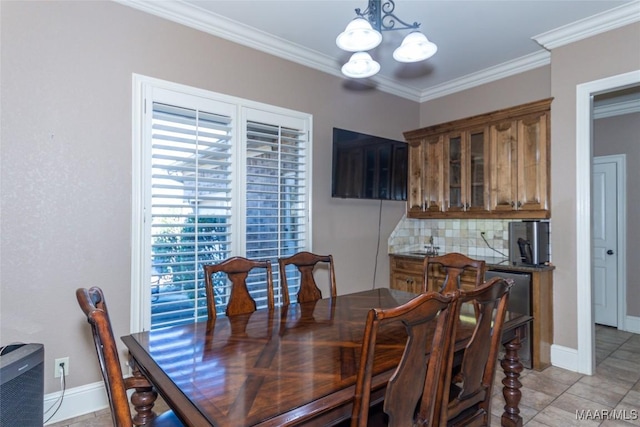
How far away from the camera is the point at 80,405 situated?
2355 mm

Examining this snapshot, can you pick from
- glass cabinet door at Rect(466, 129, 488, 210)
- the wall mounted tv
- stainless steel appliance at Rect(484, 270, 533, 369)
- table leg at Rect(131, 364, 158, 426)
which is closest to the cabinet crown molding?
glass cabinet door at Rect(466, 129, 488, 210)

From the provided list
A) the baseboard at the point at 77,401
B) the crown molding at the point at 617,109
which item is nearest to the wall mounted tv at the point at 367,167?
the baseboard at the point at 77,401

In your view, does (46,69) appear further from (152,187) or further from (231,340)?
(231,340)

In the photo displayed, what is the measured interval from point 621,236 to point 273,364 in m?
4.93

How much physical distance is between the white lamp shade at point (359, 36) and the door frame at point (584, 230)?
2.29m

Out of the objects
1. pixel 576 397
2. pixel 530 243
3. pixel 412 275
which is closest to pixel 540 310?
pixel 530 243

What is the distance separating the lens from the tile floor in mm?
2311

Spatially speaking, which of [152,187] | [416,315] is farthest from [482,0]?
[152,187]

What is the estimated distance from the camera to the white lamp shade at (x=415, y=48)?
1.95 meters

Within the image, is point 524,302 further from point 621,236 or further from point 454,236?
point 621,236

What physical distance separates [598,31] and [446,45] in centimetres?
120

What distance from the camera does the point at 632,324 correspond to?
169 inches

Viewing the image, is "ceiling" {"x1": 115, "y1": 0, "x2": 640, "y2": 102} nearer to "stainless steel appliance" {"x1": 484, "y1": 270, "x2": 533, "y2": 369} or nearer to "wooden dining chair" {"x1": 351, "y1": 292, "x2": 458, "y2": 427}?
"stainless steel appliance" {"x1": 484, "y1": 270, "x2": 533, "y2": 369}

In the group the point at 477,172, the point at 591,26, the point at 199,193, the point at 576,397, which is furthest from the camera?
the point at 477,172
